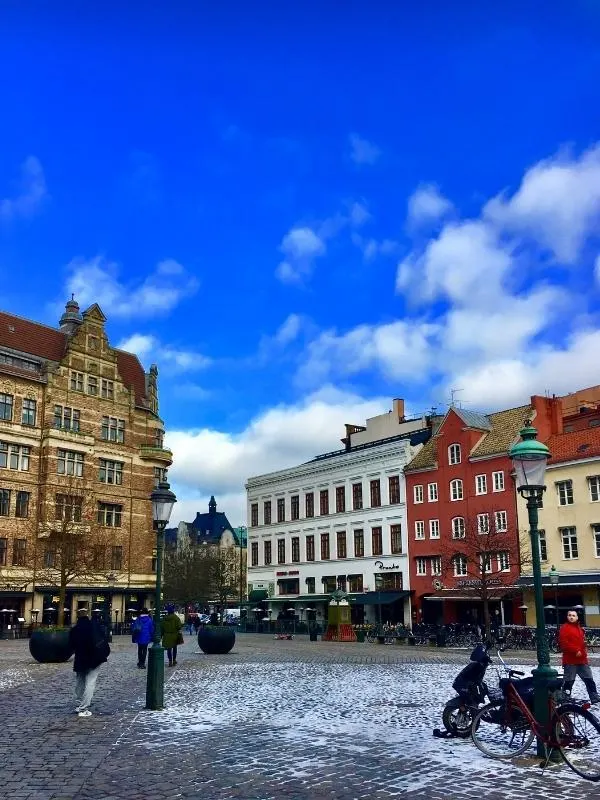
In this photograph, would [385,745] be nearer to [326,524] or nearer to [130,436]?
[326,524]

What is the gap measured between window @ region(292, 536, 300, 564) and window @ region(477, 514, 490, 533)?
1841 cm

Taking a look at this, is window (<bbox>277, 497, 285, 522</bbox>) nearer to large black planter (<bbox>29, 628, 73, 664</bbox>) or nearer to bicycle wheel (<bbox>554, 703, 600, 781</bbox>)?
large black planter (<bbox>29, 628, 73, 664</bbox>)

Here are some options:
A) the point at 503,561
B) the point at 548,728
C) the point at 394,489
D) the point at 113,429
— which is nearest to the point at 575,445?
the point at 503,561

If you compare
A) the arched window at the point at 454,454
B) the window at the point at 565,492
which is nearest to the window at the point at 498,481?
the arched window at the point at 454,454

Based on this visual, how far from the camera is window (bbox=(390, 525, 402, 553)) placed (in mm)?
54688

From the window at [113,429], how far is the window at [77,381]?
9.87 feet

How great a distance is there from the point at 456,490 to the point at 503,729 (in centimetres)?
4152

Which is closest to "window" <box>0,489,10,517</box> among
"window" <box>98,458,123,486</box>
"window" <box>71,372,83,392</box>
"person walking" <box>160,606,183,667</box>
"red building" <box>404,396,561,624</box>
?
"window" <box>98,458,123,486</box>

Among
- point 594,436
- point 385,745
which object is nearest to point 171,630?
point 385,745

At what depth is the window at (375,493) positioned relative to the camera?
57219 mm

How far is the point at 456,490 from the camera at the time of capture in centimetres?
5159

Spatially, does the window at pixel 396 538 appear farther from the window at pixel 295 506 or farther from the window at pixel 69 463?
the window at pixel 69 463

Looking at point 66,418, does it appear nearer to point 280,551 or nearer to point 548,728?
point 280,551

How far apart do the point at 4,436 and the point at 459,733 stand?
4843 cm
